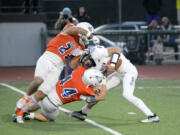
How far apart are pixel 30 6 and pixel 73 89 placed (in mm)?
11842

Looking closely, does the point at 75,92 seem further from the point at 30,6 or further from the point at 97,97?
the point at 30,6

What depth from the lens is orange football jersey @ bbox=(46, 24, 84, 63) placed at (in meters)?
10.4

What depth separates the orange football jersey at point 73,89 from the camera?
9609 millimetres

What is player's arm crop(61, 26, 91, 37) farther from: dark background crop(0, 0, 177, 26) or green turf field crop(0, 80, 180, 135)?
dark background crop(0, 0, 177, 26)

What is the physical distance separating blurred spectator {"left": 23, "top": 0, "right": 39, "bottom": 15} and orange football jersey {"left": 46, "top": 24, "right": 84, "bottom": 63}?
1059 cm

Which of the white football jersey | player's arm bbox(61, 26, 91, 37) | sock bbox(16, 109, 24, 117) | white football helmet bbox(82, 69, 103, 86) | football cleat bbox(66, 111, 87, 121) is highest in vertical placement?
player's arm bbox(61, 26, 91, 37)

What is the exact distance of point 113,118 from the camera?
10305mm

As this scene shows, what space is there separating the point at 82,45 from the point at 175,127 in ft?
8.70

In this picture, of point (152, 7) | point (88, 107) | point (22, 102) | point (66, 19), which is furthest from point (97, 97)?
point (152, 7)

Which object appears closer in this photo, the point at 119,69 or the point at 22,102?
the point at 22,102

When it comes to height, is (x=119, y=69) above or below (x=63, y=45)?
below

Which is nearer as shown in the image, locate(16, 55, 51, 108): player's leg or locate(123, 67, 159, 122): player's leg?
locate(123, 67, 159, 122): player's leg

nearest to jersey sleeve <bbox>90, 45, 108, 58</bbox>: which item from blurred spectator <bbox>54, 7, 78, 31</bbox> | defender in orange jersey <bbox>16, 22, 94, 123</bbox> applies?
defender in orange jersey <bbox>16, 22, 94, 123</bbox>

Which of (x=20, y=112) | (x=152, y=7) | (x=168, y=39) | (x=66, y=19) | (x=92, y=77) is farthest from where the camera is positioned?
(x=152, y=7)
